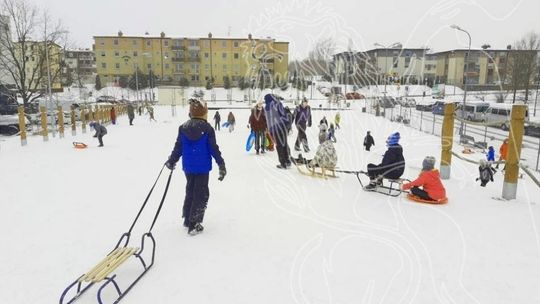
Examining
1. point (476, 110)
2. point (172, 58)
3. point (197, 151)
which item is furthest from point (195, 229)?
point (172, 58)

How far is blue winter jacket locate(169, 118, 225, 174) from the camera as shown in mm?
5258

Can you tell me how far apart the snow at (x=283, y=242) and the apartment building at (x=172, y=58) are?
2922 inches

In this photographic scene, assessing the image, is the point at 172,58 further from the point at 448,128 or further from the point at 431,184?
the point at 431,184

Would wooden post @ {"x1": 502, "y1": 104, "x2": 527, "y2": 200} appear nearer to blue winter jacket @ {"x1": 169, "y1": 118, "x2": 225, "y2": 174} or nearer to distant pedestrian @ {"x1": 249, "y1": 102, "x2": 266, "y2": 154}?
Result: blue winter jacket @ {"x1": 169, "y1": 118, "x2": 225, "y2": 174}

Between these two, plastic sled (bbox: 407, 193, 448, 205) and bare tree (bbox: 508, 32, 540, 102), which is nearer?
plastic sled (bbox: 407, 193, 448, 205)

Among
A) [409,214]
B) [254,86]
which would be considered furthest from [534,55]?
[409,214]

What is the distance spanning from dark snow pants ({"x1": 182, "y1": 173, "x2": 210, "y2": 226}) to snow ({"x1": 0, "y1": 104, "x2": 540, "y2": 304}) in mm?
309

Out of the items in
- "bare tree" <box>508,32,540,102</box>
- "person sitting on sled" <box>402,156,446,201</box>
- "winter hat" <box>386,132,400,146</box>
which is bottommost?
"person sitting on sled" <box>402,156,446,201</box>

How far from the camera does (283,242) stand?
5.31 m

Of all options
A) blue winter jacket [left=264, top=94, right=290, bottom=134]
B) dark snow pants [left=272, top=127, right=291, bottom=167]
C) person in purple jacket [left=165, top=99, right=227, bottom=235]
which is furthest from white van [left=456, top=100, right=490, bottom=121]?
person in purple jacket [left=165, top=99, right=227, bottom=235]

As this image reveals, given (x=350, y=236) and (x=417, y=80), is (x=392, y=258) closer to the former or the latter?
(x=350, y=236)

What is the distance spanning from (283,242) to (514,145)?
4923 mm

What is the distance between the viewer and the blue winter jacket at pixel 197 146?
5.26 metres

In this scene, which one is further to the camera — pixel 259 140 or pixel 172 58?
pixel 172 58
